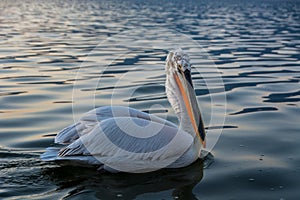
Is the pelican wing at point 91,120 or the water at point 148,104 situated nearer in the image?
the water at point 148,104

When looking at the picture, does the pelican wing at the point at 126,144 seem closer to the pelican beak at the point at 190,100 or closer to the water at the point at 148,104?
the water at the point at 148,104

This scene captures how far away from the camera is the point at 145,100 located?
690cm

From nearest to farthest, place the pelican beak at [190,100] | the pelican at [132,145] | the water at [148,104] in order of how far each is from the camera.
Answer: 1. the water at [148,104]
2. the pelican at [132,145]
3. the pelican beak at [190,100]

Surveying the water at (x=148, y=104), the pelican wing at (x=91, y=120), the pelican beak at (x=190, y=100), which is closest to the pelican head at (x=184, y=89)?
the pelican beak at (x=190, y=100)

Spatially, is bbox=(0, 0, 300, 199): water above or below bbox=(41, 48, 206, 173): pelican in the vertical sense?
below

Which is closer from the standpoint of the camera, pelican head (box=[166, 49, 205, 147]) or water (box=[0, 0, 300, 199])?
water (box=[0, 0, 300, 199])

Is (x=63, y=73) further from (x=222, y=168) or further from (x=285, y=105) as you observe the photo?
(x=222, y=168)

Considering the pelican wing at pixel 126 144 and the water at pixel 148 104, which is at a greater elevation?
the pelican wing at pixel 126 144

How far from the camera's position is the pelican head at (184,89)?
14.0 ft

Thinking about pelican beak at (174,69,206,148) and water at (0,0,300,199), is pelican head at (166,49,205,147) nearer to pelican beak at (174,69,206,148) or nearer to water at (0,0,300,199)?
pelican beak at (174,69,206,148)

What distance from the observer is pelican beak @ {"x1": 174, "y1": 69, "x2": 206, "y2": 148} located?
4254 mm

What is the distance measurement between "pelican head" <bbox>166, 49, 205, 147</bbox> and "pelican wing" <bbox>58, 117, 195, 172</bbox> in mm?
279

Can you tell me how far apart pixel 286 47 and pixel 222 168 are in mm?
9872

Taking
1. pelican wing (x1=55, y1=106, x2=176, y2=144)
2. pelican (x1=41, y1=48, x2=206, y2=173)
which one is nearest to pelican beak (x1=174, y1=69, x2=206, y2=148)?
pelican (x1=41, y1=48, x2=206, y2=173)
